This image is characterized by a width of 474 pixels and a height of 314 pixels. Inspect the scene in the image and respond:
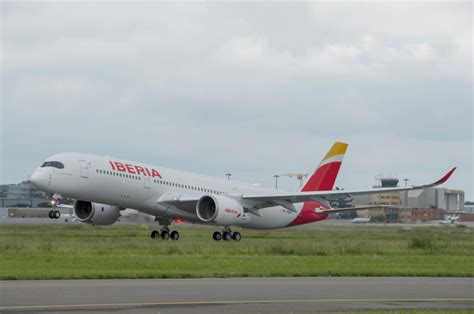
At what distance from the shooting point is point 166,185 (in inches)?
1988

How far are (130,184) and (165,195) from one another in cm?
264

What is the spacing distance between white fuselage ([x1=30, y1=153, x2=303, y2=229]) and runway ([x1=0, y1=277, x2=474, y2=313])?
80.6 feet

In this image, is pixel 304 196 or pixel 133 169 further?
pixel 304 196

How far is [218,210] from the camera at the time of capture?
159 ft

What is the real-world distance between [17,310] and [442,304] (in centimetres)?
851

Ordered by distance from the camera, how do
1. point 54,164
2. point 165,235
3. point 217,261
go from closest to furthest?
point 217,261 < point 54,164 < point 165,235

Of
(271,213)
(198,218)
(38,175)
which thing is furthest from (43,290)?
(271,213)

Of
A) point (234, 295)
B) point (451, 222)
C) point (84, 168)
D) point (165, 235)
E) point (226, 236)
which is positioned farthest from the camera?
point (451, 222)

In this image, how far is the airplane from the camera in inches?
1826

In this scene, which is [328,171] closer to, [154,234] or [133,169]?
[154,234]

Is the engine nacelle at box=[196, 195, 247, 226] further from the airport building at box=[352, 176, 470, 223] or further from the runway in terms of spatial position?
the airport building at box=[352, 176, 470, 223]

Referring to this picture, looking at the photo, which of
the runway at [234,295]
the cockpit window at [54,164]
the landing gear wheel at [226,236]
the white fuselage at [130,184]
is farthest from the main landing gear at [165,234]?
the runway at [234,295]

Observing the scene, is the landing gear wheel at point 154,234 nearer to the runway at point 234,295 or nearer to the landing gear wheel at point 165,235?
the landing gear wheel at point 165,235

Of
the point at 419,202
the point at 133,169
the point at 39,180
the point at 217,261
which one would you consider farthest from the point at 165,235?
the point at 419,202
